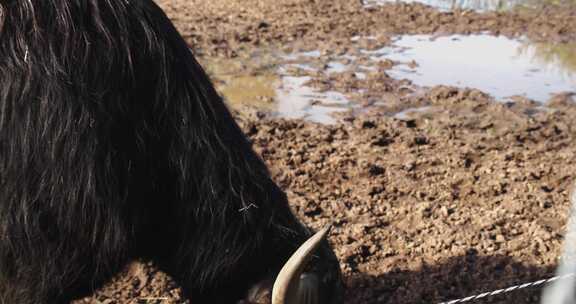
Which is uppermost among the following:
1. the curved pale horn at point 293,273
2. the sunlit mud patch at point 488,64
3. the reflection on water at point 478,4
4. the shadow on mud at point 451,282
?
the curved pale horn at point 293,273

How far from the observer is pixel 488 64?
726cm

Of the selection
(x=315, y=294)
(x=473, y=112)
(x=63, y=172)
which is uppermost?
(x=63, y=172)

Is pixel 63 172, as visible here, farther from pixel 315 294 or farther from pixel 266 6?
pixel 266 6

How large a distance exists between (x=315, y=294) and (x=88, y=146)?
0.91 metres

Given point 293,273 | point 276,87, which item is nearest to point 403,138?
point 276,87

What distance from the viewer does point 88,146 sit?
88.3 inches

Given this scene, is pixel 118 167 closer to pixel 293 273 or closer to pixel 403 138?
pixel 293 273

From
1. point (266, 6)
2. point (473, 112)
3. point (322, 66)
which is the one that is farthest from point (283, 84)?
point (266, 6)

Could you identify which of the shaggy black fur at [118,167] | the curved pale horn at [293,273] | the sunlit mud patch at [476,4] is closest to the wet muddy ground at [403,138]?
the sunlit mud patch at [476,4]

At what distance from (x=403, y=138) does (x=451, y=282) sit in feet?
6.31

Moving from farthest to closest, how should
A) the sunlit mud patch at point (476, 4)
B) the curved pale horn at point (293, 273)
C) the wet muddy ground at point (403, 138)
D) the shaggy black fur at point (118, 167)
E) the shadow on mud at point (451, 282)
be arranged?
the sunlit mud patch at point (476, 4) → the wet muddy ground at point (403, 138) → the shadow on mud at point (451, 282) → the shaggy black fur at point (118, 167) → the curved pale horn at point (293, 273)

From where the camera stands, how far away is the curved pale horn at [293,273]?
6.37 ft

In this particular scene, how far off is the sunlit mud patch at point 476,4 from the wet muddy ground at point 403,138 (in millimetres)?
460

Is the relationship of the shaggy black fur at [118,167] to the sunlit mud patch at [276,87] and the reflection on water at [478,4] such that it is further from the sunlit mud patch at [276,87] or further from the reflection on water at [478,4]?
the reflection on water at [478,4]
